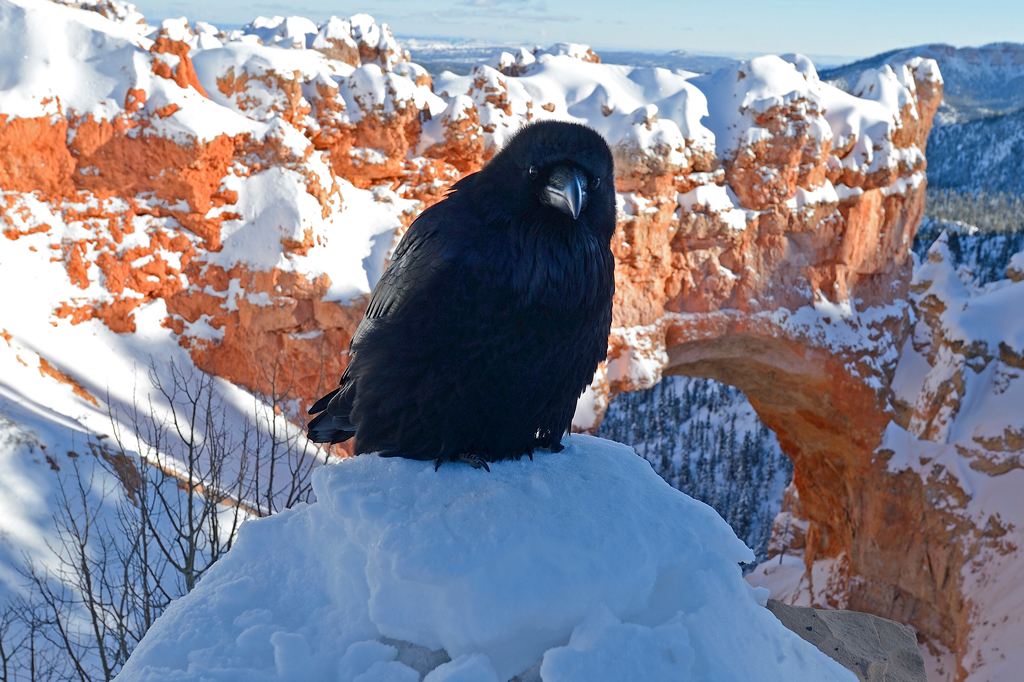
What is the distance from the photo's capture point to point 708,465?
2772cm

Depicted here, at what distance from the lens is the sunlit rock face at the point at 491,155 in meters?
10.1

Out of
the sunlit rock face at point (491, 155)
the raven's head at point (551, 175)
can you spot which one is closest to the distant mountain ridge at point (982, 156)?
the sunlit rock face at point (491, 155)

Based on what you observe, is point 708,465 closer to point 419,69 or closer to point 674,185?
point 674,185

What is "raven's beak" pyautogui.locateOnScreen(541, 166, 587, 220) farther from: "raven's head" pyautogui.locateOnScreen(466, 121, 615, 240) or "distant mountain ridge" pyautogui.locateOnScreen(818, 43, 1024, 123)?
"distant mountain ridge" pyautogui.locateOnScreen(818, 43, 1024, 123)

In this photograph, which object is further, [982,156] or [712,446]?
[982,156]

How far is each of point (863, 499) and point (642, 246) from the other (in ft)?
23.8

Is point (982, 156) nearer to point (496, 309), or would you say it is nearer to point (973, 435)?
point (973, 435)

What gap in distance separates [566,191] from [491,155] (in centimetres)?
1058

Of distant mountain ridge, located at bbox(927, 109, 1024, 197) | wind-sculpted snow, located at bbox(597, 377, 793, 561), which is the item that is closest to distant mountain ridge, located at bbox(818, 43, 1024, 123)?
distant mountain ridge, located at bbox(927, 109, 1024, 197)

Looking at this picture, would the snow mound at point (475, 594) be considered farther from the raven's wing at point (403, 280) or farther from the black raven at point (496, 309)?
the raven's wing at point (403, 280)

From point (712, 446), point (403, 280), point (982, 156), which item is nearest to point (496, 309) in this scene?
point (403, 280)

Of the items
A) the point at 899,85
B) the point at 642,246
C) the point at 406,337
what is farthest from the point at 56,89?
the point at 899,85

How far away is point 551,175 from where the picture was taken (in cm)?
212

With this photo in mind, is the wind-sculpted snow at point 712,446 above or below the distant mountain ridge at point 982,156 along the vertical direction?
below
